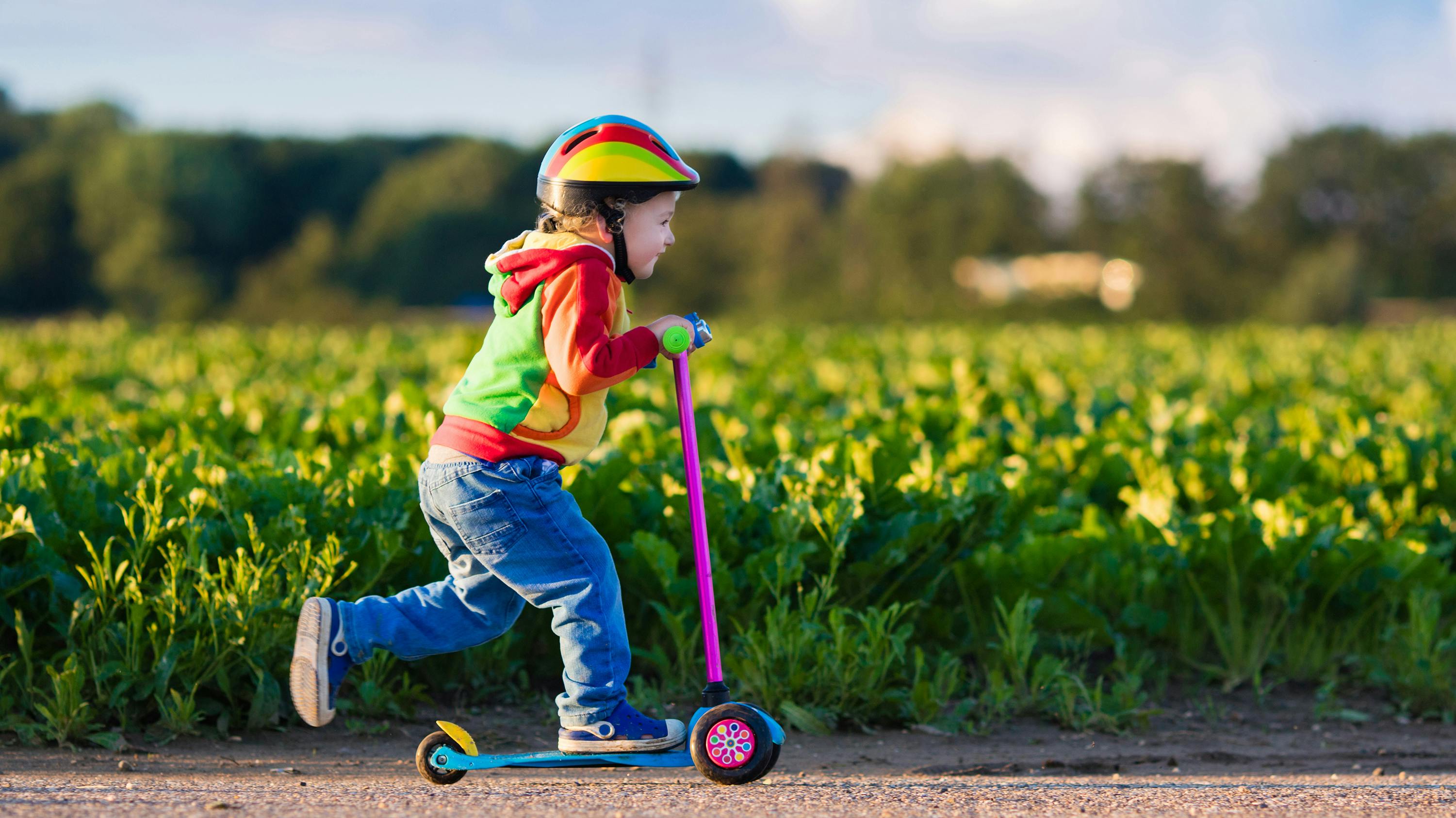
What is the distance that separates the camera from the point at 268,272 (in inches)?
2377

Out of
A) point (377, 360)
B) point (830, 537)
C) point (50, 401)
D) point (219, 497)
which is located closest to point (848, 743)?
point (830, 537)

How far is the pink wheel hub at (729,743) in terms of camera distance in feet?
10.9

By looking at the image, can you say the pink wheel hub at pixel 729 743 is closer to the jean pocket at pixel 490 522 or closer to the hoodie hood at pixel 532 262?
the jean pocket at pixel 490 522

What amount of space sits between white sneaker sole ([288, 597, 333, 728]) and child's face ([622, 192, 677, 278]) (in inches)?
46.6

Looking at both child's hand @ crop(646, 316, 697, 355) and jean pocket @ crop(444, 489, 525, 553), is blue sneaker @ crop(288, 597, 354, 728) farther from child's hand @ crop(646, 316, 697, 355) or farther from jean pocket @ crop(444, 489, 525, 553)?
child's hand @ crop(646, 316, 697, 355)

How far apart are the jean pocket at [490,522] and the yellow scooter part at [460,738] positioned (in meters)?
0.53

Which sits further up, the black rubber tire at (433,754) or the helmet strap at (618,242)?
the helmet strap at (618,242)

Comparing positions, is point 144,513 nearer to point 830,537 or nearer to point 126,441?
point 126,441

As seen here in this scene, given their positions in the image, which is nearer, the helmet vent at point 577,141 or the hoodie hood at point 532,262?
the hoodie hood at point 532,262

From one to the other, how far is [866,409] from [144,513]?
171 inches

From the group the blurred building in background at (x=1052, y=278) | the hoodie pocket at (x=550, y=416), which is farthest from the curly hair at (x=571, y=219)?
the blurred building in background at (x=1052, y=278)

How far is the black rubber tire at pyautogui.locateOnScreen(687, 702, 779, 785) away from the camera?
3312 mm

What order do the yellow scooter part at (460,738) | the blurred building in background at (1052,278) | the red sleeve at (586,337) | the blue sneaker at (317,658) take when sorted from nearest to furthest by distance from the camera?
the red sleeve at (586,337)
the blue sneaker at (317,658)
the yellow scooter part at (460,738)
the blurred building in background at (1052,278)

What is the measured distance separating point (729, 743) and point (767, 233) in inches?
2224
